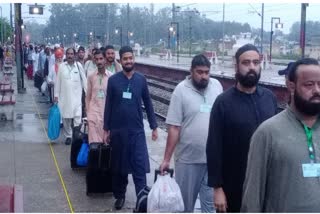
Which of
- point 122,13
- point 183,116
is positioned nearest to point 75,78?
point 183,116

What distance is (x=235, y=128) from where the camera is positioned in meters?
4.22

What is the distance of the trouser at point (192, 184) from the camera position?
528 cm

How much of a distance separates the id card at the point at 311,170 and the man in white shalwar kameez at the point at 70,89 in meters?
7.42

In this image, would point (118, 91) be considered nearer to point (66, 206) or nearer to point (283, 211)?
point (66, 206)

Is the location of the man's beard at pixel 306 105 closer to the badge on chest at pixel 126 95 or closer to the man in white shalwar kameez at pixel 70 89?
the badge on chest at pixel 126 95

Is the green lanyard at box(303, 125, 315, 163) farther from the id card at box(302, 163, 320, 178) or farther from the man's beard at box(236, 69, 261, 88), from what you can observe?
the man's beard at box(236, 69, 261, 88)

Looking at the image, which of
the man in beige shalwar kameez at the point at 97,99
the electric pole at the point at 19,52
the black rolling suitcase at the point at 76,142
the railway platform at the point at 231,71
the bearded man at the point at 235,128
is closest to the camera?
the bearded man at the point at 235,128

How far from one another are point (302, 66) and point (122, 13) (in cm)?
8697

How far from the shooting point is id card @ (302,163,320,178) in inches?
130

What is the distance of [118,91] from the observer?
6508 millimetres

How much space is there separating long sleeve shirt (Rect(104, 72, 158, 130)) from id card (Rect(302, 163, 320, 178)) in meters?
3.37

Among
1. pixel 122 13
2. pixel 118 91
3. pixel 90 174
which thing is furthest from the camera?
pixel 122 13

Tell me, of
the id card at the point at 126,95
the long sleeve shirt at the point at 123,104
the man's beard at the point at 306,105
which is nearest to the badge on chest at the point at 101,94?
the long sleeve shirt at the point at 123,104

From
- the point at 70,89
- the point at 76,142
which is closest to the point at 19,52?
the point at 70,89
